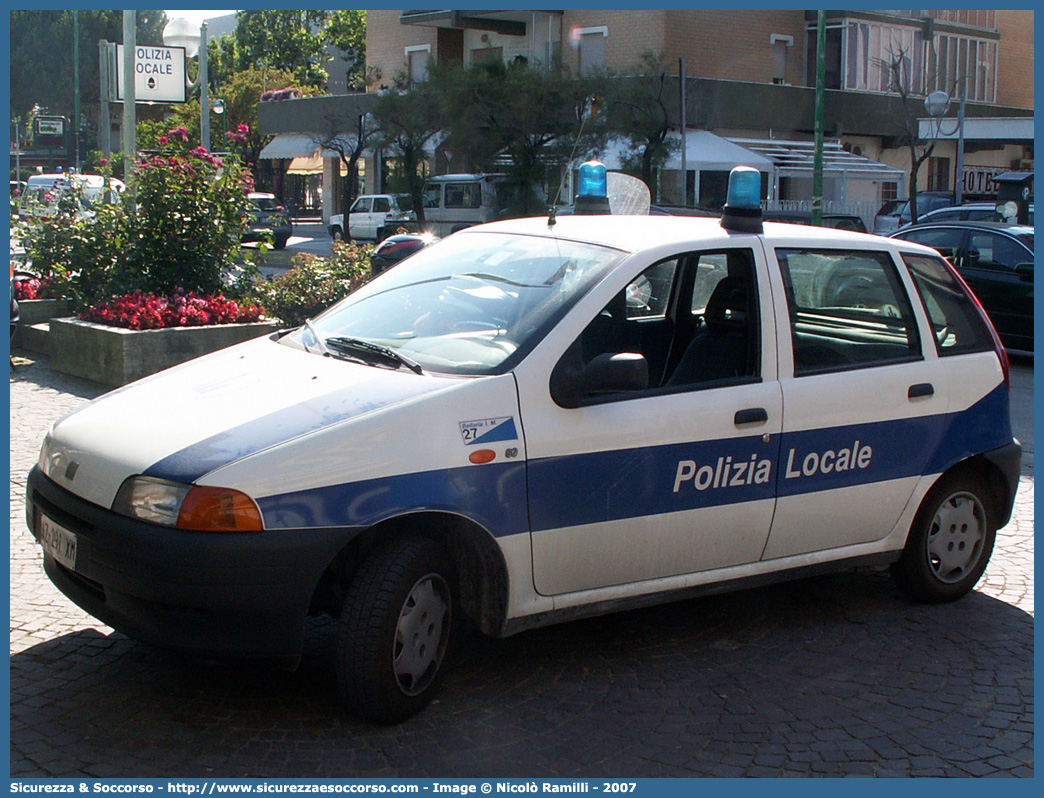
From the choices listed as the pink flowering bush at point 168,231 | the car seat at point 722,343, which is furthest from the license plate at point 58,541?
the pink flowering bush at point 168,231

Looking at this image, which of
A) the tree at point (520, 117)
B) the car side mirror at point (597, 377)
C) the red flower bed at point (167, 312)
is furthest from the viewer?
the tree at point (520, 117)

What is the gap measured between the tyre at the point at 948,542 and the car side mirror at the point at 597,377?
189cm

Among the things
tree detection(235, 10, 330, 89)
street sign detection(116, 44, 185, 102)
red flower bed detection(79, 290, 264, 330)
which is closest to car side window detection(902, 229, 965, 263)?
red flower bed detection(79, 290, 264, 330)

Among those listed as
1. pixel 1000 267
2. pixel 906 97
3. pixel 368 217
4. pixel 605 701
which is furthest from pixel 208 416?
pixel 906 97

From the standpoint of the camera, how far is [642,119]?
112 ft

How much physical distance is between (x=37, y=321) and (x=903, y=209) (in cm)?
2594

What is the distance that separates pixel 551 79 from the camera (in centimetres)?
3388

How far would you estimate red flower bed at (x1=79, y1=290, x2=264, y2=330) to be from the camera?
10.9 meters

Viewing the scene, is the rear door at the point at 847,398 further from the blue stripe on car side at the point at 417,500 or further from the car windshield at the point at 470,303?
the blue stripe on car side at the point at 417,500

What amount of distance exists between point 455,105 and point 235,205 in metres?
24.0

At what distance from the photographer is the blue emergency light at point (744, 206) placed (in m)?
5.12

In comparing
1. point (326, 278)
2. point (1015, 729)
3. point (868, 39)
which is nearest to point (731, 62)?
point (868, 39)

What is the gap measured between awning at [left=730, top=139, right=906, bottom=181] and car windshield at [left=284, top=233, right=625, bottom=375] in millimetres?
33208

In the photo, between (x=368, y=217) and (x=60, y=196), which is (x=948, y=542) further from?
(x=368, y=217)
